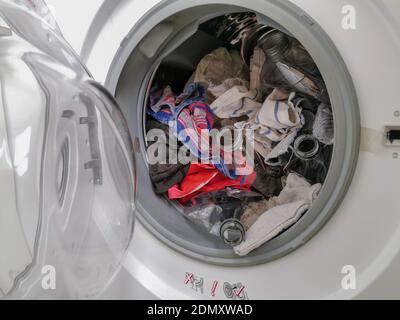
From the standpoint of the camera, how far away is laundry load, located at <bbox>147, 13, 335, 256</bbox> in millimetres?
943

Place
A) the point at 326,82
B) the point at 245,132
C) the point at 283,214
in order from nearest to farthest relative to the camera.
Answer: the point at 326,82, the point at 283,214, the point at 245,132

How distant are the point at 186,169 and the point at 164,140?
0.09 m

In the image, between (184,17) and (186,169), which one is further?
(186,169)

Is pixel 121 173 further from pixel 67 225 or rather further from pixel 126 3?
pixel 126 3

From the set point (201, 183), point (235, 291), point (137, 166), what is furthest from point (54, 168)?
point (235, 291)

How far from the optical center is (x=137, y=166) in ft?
3.43

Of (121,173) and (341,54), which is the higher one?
(341,54)

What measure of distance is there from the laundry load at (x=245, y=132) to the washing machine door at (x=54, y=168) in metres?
0.16

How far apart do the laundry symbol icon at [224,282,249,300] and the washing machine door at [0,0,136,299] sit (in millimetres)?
231

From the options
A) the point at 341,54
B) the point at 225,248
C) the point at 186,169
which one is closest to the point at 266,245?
the point at 225,248

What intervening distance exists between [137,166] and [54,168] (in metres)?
0.23

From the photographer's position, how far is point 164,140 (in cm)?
109

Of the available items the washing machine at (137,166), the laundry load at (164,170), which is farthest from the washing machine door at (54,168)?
the laundry load at (164,170)

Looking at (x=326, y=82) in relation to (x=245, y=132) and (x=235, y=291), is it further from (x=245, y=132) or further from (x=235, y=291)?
(x=235, y=291)
